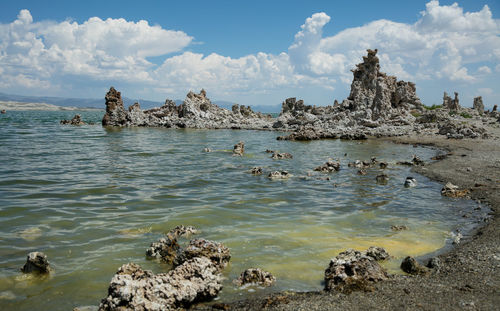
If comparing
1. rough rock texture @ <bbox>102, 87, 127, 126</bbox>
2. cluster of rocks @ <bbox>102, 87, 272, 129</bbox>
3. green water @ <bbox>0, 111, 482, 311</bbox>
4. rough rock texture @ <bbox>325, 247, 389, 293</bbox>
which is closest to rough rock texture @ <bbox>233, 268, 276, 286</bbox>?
green water @ <bbox>0, 111, 482, 311</bbox>

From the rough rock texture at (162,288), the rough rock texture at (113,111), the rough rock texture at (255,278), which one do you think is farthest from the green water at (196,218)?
the rough rock texture at (113,111)

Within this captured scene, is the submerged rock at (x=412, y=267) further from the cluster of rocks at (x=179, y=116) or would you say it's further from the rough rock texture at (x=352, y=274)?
the cluster of rocks at (x=179, y=116)

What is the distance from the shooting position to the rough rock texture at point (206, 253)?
6.19m

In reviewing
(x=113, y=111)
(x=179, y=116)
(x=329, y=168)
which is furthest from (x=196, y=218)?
(x=179, y=116)

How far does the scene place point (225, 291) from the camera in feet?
18.4

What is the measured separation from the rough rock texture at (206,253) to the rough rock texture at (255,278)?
607 millimetres

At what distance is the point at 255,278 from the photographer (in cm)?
583

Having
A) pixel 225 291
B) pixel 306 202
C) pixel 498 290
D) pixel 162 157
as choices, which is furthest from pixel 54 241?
pixel 162 157

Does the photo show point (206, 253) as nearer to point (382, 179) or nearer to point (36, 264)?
point (36, 264)

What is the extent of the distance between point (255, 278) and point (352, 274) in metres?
1.63

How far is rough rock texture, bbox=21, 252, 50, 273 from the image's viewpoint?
6086 mm

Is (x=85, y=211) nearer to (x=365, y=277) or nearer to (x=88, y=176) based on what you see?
(x=88, y=176)

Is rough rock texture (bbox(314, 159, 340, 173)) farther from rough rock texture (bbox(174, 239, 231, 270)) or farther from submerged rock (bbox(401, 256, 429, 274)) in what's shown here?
rough rock texture (bbox(174, 239, 231, 270))

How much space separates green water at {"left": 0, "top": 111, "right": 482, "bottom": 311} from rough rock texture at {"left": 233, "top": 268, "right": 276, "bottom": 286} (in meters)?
0.16
